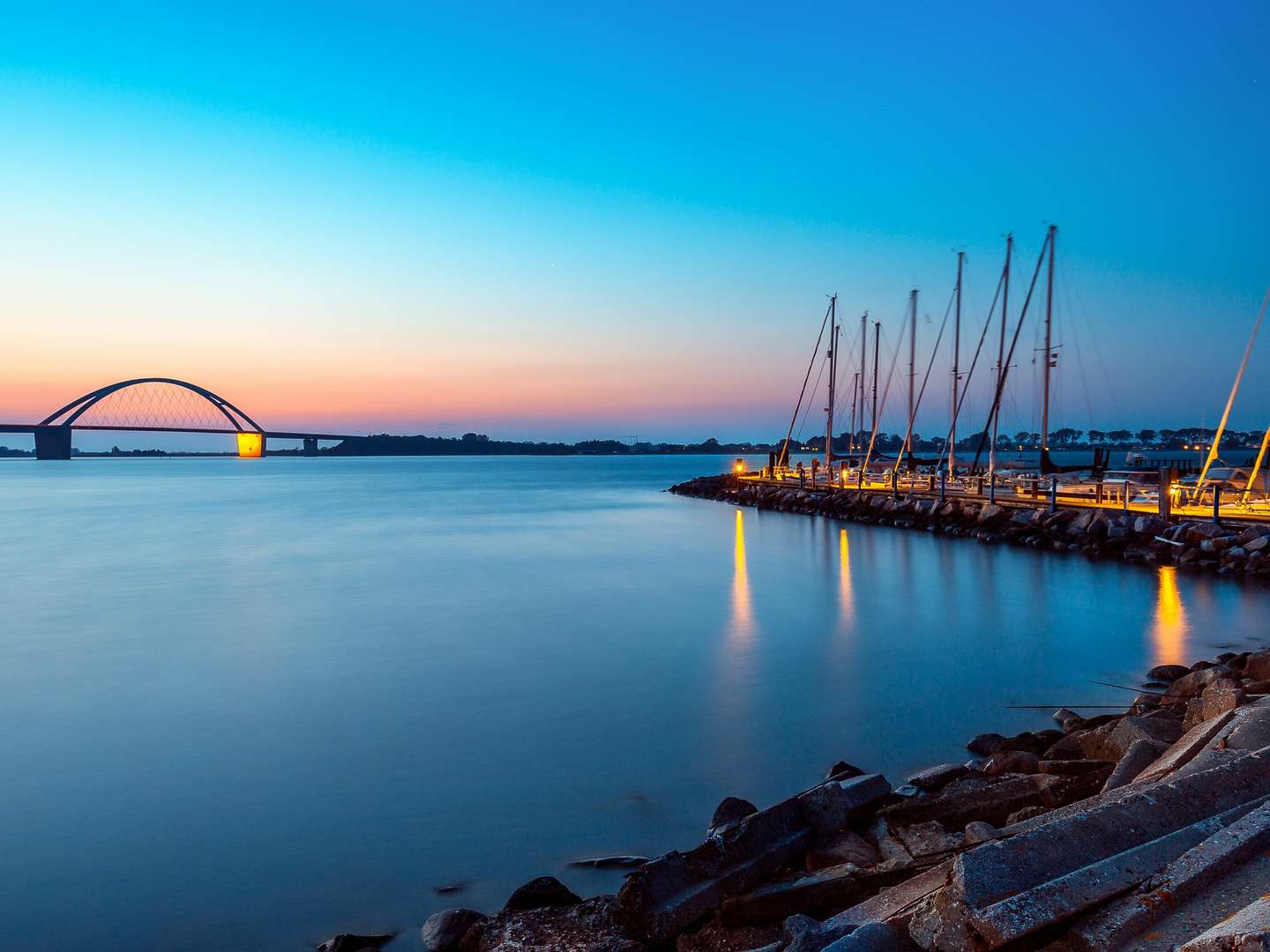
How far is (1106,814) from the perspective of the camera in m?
3.15

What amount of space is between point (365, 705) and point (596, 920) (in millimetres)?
5232

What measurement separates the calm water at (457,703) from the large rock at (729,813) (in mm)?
332

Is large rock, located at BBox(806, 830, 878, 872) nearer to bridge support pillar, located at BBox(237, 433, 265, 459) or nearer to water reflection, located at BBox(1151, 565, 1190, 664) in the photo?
water reflection, located at BBox(1151, 565, 1190, 664)

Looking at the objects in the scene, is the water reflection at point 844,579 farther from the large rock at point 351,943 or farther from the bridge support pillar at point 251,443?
the bridge support pillar at point 251,443

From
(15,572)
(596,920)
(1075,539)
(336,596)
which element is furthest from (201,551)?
(596,920)

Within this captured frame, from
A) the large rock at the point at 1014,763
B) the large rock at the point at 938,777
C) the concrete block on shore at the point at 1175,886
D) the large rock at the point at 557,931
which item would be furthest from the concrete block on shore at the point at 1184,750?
the large rock at the point at 557,931

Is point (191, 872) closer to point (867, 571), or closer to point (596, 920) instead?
point (596, 920)

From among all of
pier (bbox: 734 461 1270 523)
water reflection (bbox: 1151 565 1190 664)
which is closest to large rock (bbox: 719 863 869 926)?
water reflection (bbox: 1151 565 1190 664)

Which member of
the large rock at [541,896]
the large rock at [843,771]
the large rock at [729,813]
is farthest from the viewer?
the large rock at [843,771]

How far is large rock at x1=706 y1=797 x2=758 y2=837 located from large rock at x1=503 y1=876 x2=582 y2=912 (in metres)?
Answer: 1.10

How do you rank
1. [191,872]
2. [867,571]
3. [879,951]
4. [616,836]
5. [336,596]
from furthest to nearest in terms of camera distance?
[867,571] → [336,596] → [616,836] → [191,872] → [879,951]

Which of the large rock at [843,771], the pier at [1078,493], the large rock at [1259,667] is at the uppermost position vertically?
the pier at [1078,493]

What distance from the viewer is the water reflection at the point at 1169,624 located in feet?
32.6

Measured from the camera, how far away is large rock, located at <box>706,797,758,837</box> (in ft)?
16.4
